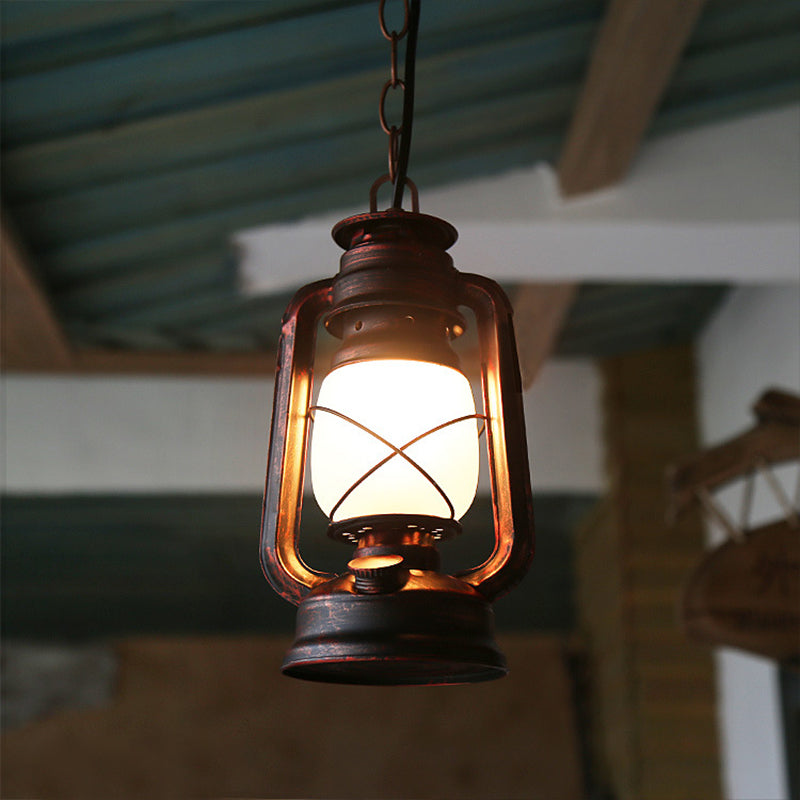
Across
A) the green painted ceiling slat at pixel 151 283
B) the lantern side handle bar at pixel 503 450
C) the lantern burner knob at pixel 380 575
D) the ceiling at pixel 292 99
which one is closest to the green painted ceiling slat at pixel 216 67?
the ceiling at pixel 292 99

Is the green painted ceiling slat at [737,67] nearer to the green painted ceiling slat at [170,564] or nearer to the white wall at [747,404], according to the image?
the white wall at [747,404]

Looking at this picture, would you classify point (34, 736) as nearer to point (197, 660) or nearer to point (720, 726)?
point (197, 660)

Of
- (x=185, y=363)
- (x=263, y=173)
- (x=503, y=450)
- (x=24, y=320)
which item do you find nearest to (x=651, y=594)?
(x=185, y=363)

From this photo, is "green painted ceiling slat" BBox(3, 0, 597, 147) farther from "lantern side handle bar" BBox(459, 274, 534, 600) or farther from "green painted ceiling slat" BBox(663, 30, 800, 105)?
"lantern side handle bar" BBox(459, 274, 534, 600)

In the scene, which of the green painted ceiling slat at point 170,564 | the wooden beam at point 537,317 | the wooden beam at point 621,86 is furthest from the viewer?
the green painted ceiling slat at point 170,564

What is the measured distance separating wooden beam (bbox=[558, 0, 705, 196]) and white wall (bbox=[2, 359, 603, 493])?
1524 millimetres

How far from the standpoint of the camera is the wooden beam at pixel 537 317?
1468 mm

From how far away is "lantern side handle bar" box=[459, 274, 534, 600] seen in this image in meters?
0.95

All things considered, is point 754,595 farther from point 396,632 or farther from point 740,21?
point 396,632

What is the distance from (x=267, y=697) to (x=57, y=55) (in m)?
3.25

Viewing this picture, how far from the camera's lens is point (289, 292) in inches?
120

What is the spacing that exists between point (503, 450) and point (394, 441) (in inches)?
4.2

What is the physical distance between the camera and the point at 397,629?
0.90 meters

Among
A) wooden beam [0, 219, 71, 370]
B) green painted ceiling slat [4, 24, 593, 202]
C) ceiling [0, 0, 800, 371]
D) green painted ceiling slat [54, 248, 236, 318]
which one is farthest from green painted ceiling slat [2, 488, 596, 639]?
green painted ceiling slat [4, 24, 593, 202]
